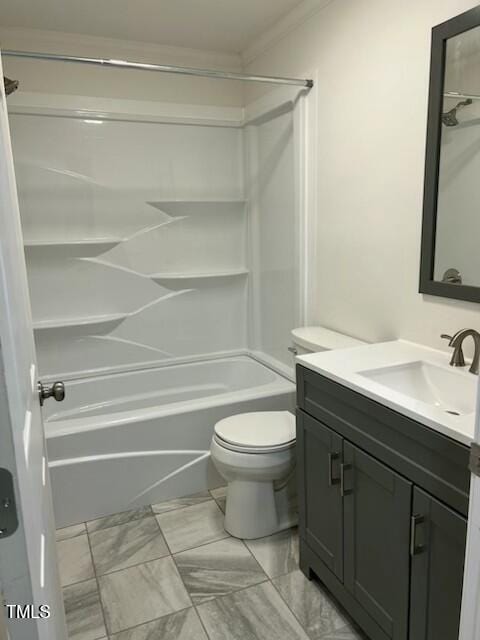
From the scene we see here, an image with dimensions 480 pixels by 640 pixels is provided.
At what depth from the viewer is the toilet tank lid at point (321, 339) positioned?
7.16 ft

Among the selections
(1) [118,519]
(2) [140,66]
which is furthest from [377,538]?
(2) [140,66]

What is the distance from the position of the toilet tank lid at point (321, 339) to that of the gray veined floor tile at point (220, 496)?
91 centimetres

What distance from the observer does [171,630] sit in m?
1.69

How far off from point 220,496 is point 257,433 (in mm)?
590

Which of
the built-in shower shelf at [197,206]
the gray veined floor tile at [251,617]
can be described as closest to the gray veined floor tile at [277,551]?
the gray veined floor tile at [251,617]

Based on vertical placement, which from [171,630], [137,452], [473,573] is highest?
[473,573]

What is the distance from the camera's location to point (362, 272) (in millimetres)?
2180

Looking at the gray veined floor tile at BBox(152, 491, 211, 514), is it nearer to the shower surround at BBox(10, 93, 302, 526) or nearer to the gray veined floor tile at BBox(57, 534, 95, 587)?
the shower surround at BBox(10, 93, 302, 526)

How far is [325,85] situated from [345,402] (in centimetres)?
160

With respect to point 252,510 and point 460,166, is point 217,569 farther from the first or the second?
point 460,166

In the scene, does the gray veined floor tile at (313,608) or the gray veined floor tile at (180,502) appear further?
the gray veined floor tile at (180,502)

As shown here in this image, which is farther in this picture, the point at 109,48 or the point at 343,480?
the point at 109,48

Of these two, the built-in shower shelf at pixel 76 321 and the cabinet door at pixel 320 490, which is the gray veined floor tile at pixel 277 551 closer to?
the cabinet door at pixel 320 490

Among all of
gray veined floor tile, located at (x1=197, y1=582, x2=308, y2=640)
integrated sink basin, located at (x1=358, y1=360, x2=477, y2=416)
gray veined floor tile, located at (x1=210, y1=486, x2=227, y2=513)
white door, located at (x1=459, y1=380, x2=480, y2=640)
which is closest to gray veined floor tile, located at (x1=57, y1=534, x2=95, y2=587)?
gray veined floor tile, located at (x1=197, y1=582, x2=308, y2=640)
